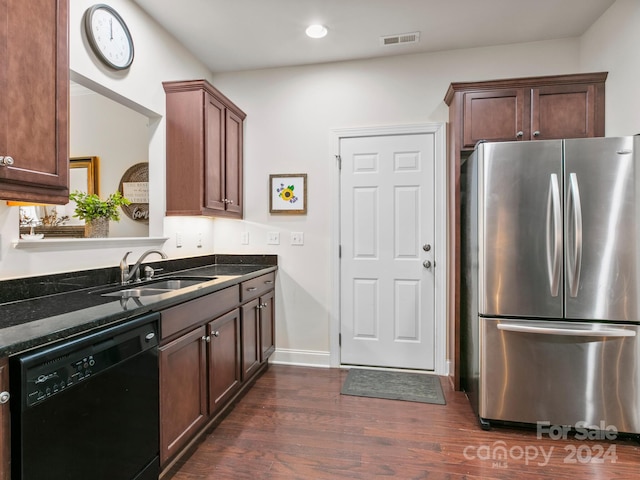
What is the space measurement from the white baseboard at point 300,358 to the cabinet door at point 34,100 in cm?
236

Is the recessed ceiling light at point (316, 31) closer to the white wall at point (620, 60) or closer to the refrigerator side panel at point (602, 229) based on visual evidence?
the refrigerator side panel at point (602, 229)

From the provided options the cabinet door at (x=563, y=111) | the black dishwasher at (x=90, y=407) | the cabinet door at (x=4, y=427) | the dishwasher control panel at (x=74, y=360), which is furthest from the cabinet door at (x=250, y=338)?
the cabinet door at (x=563, y=111)

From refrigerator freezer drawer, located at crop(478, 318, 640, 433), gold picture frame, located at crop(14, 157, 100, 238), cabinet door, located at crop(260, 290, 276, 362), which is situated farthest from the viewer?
cabinet door, located at crop(260, 290, 276, 362)

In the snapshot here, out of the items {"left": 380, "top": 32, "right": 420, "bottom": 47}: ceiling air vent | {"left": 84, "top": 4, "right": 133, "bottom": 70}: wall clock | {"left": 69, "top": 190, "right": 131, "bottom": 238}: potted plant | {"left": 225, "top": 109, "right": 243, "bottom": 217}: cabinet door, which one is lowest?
{"left": 69, "top": 190, "right": 131, "bottom": 238}: potted plant

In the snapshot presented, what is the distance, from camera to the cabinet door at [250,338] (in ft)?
8.63

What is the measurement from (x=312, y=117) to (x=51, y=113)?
220 centimetres

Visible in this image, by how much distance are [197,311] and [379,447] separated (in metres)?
1.31

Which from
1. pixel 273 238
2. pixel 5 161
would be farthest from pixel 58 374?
pixel 273 238

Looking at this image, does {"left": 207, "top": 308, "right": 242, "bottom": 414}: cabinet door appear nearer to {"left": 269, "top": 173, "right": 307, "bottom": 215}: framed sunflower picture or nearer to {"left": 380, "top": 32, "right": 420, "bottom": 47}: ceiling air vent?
{"left": 269, "top": 173, "right": 307, "bottom": 215}: framed sunflower picture

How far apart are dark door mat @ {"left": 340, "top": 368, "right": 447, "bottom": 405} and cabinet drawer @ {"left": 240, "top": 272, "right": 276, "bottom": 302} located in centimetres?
103

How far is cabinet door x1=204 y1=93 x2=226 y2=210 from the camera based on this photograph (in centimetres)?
271

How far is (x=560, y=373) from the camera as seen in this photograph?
2.17 m

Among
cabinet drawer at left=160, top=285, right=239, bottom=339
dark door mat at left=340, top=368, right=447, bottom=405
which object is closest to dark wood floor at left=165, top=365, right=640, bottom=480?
dark door mat at left=340, top=368, right=447, bottom=405

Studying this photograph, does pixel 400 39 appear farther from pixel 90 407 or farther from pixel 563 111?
pixel 90 407
